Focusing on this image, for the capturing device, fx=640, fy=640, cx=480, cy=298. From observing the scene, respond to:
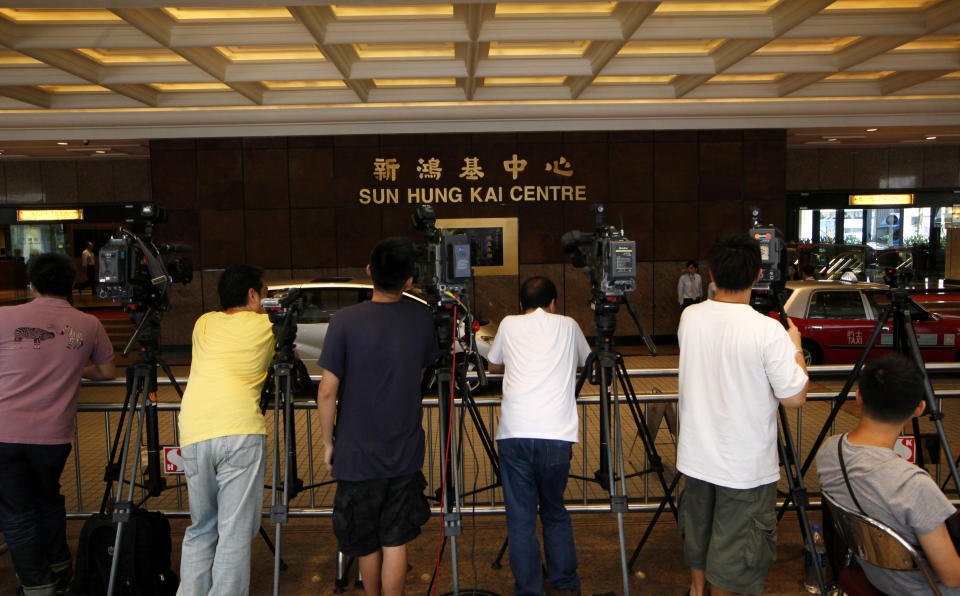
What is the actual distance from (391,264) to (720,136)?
34.0ft

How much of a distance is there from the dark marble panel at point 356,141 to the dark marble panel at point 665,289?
554cm

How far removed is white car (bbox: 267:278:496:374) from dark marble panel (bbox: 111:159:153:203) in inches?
375

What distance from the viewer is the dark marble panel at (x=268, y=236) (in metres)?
11.5

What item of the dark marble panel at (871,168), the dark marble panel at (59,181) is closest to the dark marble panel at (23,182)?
the dark marble panel at (59,181)

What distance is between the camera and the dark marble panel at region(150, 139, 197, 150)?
36.9 feet

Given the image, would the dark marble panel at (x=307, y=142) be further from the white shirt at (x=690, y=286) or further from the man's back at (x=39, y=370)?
the man's back at (x=39, y=370)

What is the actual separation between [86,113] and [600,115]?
7851 millimetres

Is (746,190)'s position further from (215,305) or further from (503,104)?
(215,305)

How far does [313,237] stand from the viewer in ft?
37.9

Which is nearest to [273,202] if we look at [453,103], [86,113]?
[86,113]

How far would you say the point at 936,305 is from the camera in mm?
10719

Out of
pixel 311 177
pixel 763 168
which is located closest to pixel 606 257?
pixel 311 177

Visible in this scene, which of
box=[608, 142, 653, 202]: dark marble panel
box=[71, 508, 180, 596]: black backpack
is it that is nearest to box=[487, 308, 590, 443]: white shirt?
box=[71, 508, 180, 596]: black backpack

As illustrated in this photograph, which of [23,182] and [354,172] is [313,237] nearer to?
[354,172]
